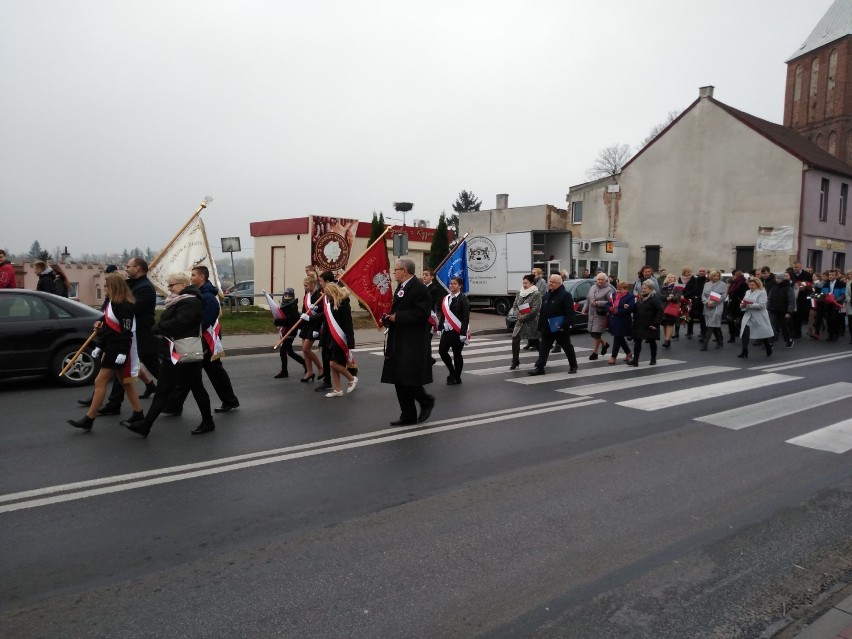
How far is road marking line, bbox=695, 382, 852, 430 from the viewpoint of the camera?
737 cm

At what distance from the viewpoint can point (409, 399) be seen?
7070mm

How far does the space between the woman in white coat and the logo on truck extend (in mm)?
12440

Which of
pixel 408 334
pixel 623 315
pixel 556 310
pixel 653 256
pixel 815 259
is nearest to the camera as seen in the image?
pixel 408 334

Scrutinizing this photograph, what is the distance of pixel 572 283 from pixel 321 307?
33.2ft

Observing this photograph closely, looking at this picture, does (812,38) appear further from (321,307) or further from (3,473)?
(3,473)

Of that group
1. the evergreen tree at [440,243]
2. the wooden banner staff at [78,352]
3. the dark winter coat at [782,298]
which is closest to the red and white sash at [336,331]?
the wooden banner staff at [78,352]

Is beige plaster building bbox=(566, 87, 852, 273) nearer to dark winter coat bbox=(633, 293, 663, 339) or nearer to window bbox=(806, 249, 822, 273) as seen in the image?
window bbox=(806, 249, 822, 273)

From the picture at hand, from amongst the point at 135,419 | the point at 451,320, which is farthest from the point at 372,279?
the point at 135,419

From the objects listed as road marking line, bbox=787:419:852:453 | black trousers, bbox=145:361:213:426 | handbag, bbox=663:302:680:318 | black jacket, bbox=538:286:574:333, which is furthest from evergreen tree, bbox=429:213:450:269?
black trousers, bbox=145:361:213:426

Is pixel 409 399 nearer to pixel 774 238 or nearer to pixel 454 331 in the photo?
pixel 454 331

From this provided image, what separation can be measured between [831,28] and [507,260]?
1895 inches

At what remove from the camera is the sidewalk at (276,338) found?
14.0 metres

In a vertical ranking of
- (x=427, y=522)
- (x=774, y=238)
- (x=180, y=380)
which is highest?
(x=774, y=238)

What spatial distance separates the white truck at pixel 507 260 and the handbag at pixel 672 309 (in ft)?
→ 31.4
